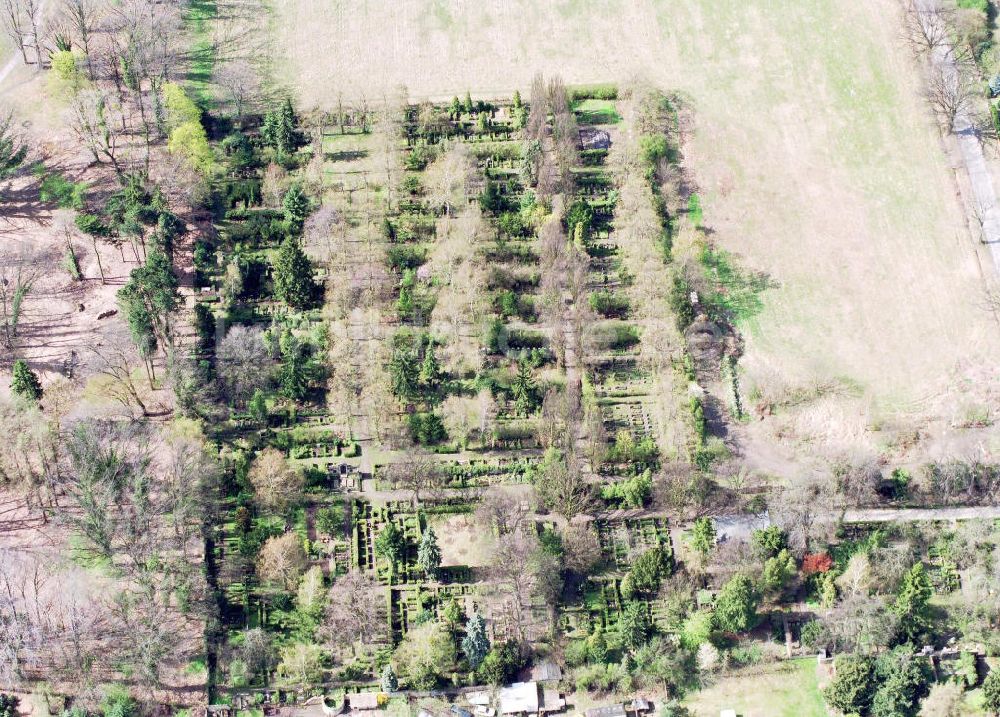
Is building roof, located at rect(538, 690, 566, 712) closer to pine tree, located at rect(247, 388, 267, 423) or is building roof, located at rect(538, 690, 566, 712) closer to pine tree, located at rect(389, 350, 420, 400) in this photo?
pine tree, located at rect(389, 350, 420, 400)

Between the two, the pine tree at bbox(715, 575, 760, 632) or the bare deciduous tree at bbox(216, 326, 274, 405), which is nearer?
the pine tree at bbox(715, 575, 760, 632)

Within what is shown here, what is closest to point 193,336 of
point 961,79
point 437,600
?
point 437,600

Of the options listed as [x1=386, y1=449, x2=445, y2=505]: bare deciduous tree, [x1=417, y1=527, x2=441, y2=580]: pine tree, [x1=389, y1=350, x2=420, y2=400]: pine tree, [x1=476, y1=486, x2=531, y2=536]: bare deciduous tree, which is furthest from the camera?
[x1=389, y1=350, x2=420, y2=400]: pine tree

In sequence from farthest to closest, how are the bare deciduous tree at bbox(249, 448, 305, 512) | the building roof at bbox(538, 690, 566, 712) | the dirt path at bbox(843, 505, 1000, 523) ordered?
the dirt path at bbox(843, 505, 1000, 523), the bare deciduous tree at bbox(249, 448, 305, 512), the building roof at bbox(538, 690, 566, 712)

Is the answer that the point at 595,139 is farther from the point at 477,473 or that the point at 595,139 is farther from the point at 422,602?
the point at 422,602

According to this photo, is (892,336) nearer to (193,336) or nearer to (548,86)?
(548,86)

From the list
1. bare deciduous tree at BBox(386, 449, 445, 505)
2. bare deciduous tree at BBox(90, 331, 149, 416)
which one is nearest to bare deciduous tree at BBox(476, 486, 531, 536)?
bare deciduous tree at BBox(386, 449, 445, 505)
